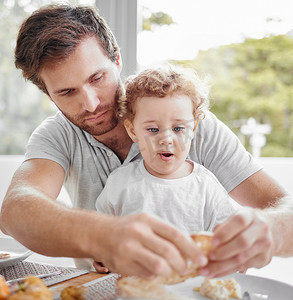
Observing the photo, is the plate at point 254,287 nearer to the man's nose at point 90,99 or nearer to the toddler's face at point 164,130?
the toddler's face at point 164,130

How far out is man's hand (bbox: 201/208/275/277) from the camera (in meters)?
0.85

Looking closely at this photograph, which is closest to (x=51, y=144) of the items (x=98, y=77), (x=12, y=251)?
(x=98, y=77)

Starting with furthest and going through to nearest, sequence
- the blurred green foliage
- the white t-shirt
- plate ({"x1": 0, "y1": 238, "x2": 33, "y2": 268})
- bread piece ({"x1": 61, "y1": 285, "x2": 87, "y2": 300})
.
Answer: the blurred green foliage → the white t-shirt → plate ({"x1": 0, "y1": 238, "x2": 33, "y2": 268}) → bread piece ({"x1": 61, "y1": 285, "x2": 87, "y2": 300})

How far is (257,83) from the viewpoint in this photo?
5.88 metres

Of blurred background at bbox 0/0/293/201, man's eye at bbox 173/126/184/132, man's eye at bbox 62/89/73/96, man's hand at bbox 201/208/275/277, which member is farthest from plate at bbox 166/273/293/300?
blurred background at bbox 0/0/293/201

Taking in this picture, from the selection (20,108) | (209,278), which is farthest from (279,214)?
(20,108)

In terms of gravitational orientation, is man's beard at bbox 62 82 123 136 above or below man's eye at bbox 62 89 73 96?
below

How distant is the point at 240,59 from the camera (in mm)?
5816

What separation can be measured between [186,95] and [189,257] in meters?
0.84

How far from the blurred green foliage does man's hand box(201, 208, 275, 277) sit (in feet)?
15.9

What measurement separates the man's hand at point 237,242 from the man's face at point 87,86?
912 millimetres

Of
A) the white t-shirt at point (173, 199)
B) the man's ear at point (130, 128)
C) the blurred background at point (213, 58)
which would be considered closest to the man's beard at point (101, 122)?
the man's ear at point (130, 128)

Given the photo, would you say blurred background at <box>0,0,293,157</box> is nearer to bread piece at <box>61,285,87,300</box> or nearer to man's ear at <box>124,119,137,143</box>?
man's ear at <box>124,119,137,143</box>

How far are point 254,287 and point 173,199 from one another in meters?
0.50
